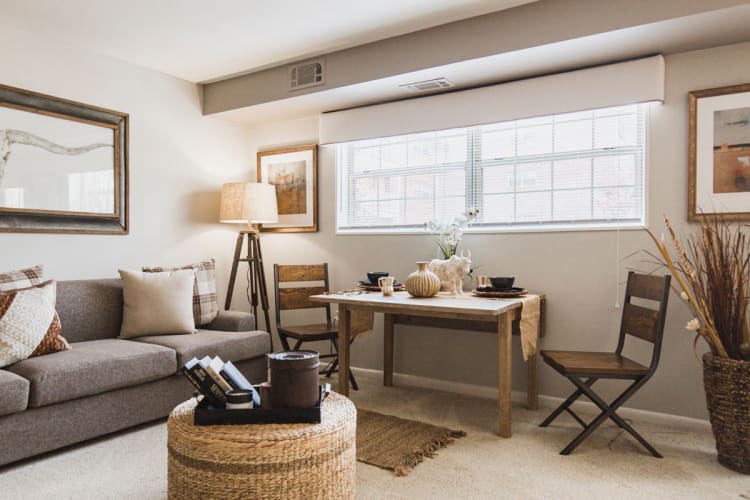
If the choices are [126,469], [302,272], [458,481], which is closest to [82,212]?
[302,272]

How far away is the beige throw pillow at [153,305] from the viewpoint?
10.7 feet

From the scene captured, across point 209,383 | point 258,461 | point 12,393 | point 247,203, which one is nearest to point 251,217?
point 247,203

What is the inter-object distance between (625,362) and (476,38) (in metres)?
2.01

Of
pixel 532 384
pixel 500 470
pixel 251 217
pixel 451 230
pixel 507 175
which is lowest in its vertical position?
pixel 500 470

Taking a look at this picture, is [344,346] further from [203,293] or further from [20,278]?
[20,278]

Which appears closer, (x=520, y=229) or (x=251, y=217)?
(x=520, y=229)

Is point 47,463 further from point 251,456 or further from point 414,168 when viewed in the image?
point 414,168

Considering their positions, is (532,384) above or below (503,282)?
below

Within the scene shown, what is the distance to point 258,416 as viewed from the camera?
171cm

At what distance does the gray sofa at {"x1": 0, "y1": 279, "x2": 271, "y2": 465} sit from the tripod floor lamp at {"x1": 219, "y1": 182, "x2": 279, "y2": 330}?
63 cm

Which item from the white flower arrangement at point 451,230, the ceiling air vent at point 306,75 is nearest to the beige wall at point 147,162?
the ceiling air vent at point 306,75

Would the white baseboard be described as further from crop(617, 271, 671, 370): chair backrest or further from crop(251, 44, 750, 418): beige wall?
crop(617, 271, 671, 370): chair backrest

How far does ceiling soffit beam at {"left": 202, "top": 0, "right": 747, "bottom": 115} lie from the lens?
262 cm

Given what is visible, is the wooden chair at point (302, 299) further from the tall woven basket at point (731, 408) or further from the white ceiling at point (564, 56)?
the tall woven basket at point (731, 408)
